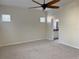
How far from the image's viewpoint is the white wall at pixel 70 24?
527 cm

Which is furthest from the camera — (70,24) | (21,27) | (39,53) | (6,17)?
(21,27)

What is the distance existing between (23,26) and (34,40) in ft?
4.97

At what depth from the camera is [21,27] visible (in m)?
6.67

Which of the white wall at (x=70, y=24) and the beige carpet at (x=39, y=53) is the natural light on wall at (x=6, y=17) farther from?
the white wall at (x=70, y=24)

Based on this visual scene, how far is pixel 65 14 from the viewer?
6082 mm

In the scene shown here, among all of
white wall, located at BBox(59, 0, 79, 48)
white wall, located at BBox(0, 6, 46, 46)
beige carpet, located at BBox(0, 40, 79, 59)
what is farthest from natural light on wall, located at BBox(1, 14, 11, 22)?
white wall, located at BBox(59, 0, 79, 48)

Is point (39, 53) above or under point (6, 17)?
under

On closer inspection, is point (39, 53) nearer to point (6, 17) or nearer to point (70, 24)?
point (70, 24)

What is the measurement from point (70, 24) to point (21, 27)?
337 cm

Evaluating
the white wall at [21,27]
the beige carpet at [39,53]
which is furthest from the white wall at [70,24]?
the white wall at [21,27]

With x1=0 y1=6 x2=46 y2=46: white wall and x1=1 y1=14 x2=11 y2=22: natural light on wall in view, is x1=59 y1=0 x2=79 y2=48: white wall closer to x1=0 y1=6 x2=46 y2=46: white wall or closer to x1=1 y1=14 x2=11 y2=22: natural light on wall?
x1=0 y1=6 x2=46 y2=46: white wall

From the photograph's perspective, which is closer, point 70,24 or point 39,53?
point 39,53

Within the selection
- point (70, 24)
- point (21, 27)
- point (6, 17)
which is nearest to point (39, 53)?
point (70, 24)

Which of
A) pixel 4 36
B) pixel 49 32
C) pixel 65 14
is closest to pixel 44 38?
pixel 49 32
